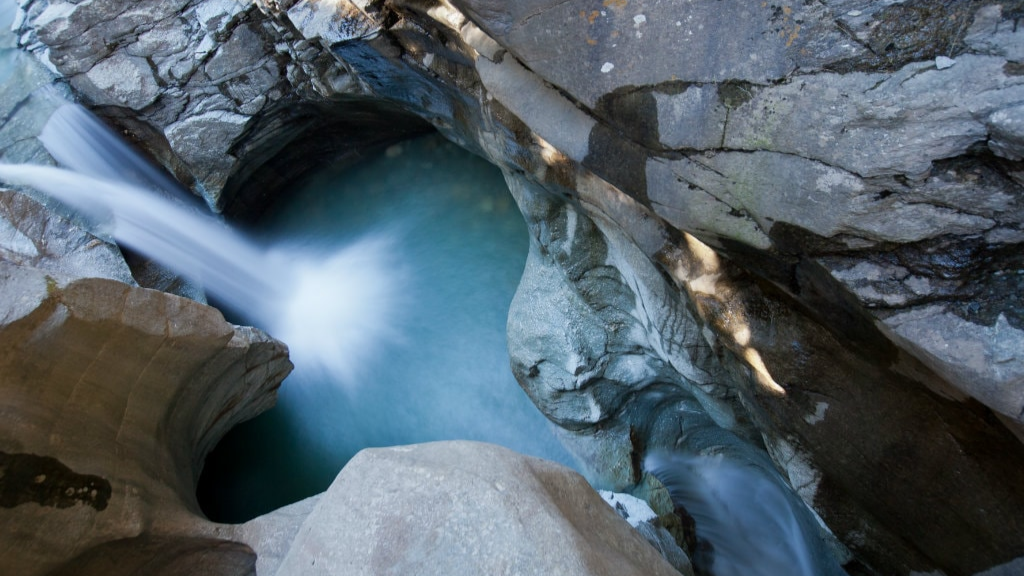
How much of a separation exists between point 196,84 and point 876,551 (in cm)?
545

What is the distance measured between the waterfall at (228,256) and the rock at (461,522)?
3.26m

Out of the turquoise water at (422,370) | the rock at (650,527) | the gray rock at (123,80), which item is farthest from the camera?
the gray rock at (123,80)

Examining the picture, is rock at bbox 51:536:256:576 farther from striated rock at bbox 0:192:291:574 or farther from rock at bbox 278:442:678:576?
rock at bbox 278:442:678:576

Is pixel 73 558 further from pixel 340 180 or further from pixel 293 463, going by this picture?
pixel 340 180

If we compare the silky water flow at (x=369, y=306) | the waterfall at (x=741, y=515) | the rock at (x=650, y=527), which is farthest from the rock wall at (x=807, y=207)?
the silky water flow at (x=369, y=306)

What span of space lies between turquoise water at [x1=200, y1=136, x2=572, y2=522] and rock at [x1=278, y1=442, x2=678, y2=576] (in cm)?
258

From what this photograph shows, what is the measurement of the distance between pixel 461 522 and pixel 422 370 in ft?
10.6

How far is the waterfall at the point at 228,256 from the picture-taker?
5117 millimetres

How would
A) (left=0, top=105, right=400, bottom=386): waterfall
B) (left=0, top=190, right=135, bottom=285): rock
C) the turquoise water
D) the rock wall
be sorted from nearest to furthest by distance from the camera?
the rock wall < (left=0, top=190, right=135, bottom=285): rock < the turquoise water < (left=0, top=105, right=400, bottom=386): waterfall

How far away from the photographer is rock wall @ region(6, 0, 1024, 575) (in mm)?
1557

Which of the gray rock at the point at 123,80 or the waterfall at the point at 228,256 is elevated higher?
the gray rock at the point at 123,80

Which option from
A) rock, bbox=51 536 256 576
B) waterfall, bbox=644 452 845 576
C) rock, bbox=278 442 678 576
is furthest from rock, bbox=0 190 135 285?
waterfall, bbox=644 452 845 576

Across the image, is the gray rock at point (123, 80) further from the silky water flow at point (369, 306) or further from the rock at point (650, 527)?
the rock at point (650, 527)

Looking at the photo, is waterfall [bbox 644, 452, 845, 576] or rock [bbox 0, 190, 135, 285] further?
rock [bbox 0, 190, 135, 285]
